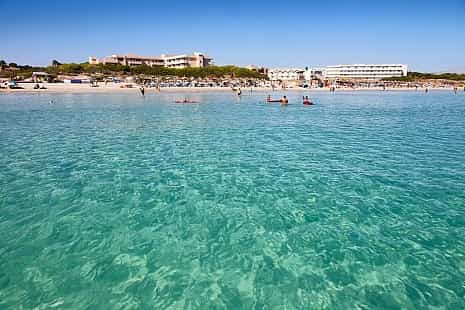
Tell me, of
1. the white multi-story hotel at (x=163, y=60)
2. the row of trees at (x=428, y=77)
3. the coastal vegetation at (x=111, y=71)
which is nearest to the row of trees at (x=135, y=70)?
the coastal vegetation at (x=111, y=71)

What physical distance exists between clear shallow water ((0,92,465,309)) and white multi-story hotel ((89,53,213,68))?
15364cm

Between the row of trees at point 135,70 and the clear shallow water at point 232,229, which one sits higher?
the row of trees at point 135,70

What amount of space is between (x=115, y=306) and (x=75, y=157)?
12.4m

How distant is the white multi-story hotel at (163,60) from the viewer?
517ft

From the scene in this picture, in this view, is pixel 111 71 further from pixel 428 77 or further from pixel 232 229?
pixel 428 77

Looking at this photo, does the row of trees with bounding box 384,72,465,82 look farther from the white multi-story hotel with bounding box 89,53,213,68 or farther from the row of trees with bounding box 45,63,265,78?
the white multi-story hotel with bounding box 89,53,213,68

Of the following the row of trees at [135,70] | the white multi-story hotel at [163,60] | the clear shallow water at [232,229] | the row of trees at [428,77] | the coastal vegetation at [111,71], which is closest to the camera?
the clear shallow water at [232,229]

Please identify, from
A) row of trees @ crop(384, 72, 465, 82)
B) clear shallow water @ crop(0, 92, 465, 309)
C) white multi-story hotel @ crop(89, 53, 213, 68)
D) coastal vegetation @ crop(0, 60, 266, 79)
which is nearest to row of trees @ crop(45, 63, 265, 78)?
coastal vegetation @ crop(0, 60, 266, 79)

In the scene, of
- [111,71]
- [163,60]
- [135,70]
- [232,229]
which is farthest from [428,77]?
[232,229]

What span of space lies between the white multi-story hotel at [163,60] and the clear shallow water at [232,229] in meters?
154

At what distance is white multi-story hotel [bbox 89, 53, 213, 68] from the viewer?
158 metres

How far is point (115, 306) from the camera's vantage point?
5.50m

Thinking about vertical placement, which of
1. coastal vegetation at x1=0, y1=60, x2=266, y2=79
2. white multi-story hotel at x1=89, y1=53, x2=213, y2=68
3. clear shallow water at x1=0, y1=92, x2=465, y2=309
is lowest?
clear shallow water at x1=0, y1=92, x2=465, y2=309

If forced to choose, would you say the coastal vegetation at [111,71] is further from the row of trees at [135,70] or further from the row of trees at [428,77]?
the row of trees at [428,77]
